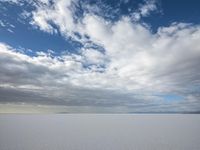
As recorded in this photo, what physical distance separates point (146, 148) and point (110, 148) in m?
2.82

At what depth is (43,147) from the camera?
16688 mm

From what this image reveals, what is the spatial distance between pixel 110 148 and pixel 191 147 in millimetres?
6388

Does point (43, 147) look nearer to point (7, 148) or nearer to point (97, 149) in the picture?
point (7, 148)

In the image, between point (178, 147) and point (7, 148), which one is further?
point (178, 147)

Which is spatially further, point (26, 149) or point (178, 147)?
point (178, 147)

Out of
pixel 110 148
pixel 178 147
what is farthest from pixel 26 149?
pixel 178 147

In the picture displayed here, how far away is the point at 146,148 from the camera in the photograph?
54.6 feet

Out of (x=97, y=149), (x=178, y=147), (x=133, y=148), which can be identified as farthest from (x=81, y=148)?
(x=178, y=147)

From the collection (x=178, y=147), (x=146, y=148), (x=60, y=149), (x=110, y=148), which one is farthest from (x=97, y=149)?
(x=178, y=147)

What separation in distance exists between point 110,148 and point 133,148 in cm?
183

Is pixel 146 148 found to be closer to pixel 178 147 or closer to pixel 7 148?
pixel 178 147

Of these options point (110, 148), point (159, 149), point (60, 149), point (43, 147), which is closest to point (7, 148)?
point (43, 147)

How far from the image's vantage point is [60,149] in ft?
52.7

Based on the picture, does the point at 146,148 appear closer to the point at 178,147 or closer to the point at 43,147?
the point at 178,147
